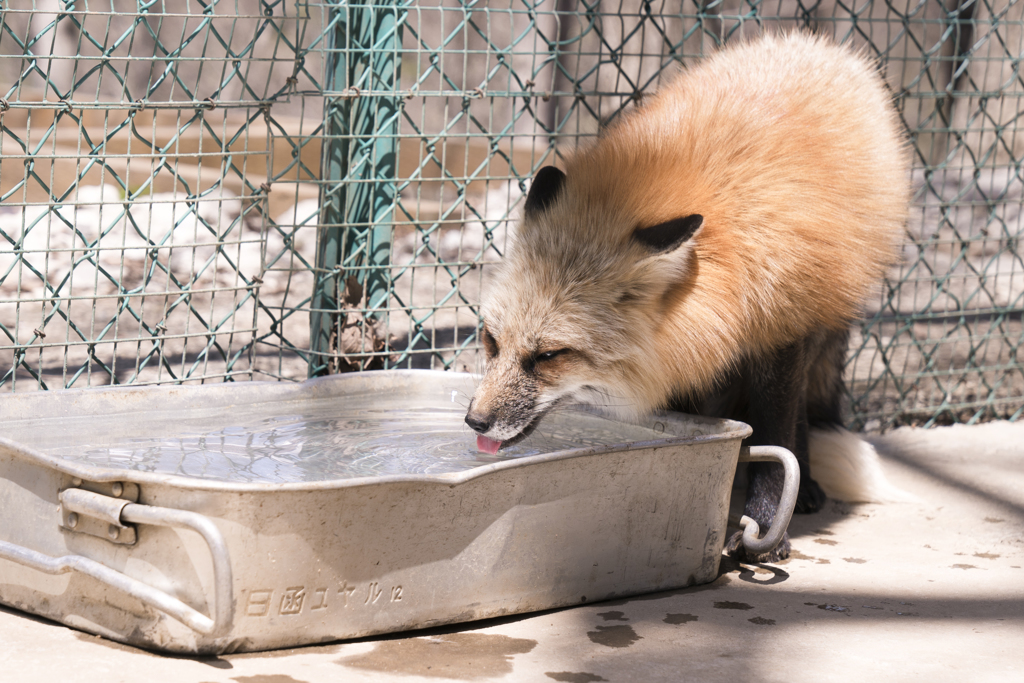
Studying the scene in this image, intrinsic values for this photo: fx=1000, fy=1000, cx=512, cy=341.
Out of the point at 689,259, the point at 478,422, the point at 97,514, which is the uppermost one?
the point at 689,259

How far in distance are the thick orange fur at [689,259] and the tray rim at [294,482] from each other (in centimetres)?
23

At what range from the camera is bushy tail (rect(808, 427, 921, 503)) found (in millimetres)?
3410

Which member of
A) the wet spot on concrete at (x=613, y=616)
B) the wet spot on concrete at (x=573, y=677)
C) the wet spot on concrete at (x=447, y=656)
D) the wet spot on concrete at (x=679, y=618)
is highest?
the wet spot on concrete at (x=679, y=618)

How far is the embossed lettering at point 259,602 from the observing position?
1.91 metres

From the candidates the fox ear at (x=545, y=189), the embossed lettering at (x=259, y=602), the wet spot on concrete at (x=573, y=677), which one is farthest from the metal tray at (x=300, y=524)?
the fox ear at (x=545, y=189)

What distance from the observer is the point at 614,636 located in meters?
2.20

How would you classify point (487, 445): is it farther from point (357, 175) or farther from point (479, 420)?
point (357, 175)

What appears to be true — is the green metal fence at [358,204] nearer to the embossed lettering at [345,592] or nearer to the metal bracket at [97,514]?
the metal bracket at [97,514]

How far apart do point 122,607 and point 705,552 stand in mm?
1375

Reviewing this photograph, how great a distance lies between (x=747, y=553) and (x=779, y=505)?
299 millimetres

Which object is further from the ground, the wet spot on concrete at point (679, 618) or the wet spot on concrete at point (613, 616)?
the wet spot on concrete at point (679, 618)

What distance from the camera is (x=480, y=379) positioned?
110 inches

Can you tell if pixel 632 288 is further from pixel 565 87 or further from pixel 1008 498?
pixel 565 87

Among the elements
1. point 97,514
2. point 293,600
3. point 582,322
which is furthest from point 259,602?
point 582,322
